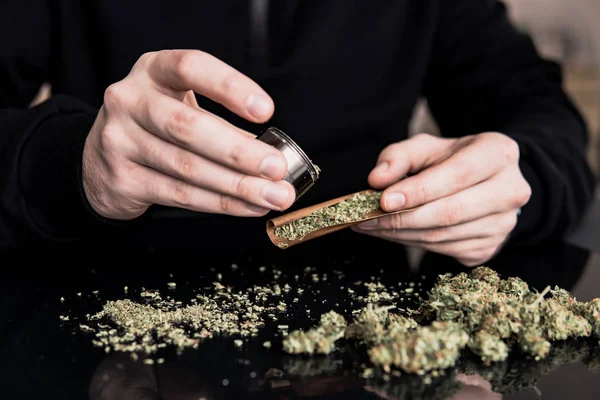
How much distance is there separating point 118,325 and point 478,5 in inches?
60.7

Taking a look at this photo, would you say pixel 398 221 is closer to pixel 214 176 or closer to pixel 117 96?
pixel 214 176

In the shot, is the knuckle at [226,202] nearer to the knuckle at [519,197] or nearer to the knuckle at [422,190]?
the knuckle at [422,190]

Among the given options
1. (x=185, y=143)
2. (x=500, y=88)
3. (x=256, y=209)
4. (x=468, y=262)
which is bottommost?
(x=468, y=262)

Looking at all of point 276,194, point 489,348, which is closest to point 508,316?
point 489,348

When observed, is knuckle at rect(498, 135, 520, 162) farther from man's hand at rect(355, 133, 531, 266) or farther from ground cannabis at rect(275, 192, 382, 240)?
ground cannabis at rect(275, 192, 382, 240)

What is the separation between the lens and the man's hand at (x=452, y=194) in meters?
1.15

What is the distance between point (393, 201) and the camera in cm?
111

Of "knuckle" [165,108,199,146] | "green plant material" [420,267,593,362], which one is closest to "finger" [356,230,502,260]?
"green plant material" [420,267,593,362]

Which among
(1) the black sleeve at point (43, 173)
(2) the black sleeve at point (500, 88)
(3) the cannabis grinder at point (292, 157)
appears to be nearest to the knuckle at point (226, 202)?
(3) the cannabis grinder at point (292, 157)

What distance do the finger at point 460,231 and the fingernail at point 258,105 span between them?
437 millimetres

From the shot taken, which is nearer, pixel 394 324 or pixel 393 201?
pixel 394 324

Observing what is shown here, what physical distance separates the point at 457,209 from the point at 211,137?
533 mm

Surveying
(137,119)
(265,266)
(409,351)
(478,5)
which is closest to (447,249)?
(265,266)

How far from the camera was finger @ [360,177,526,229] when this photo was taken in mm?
1154
